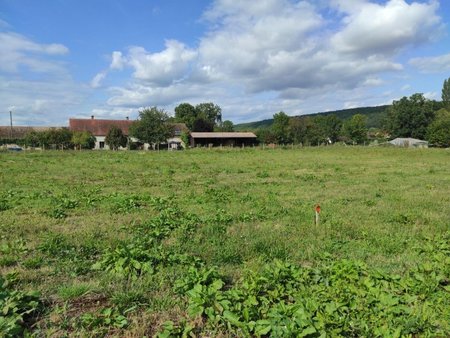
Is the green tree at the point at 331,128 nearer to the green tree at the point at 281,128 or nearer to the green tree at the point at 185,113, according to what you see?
the green tree at the point at 281,128

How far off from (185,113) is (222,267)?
342ft

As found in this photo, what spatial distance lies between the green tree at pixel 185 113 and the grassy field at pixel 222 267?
3784 inches

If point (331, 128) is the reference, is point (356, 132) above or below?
below

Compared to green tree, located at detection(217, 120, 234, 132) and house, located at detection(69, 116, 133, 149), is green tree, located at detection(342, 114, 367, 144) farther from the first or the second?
house, located at detection(69, 116, 133, 149)

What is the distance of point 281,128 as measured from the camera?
81.3 meters

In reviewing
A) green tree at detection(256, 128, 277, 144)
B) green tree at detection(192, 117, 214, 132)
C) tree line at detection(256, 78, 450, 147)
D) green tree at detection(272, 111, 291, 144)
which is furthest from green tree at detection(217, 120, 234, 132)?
green tree at detection(272, 111, 291, 144)

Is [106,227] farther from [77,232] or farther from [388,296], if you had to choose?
[388,296]

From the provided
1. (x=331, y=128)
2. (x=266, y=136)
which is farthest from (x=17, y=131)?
(x=331, y=128)

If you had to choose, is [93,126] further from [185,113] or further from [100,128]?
[185,113]

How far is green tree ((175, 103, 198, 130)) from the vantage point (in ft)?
344

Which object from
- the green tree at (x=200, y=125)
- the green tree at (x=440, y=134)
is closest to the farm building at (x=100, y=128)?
the green tree at (x=200, y=125)

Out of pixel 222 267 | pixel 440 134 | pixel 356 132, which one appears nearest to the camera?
pixel 222 267

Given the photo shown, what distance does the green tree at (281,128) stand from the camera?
80938mm

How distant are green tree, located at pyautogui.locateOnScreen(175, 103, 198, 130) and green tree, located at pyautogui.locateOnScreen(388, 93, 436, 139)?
192 feet
